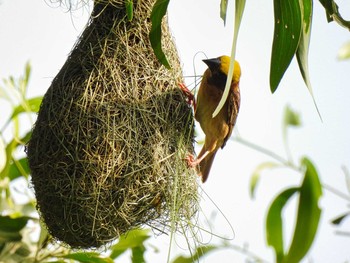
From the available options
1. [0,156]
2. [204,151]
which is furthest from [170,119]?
[0,156]

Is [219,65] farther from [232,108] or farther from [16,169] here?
[16,169]

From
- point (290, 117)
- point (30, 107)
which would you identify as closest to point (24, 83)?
point (30, 107)

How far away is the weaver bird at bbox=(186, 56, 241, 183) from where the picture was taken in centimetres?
318

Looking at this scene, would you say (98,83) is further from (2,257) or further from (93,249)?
(2,257)

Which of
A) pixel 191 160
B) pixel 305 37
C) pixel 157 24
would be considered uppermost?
pixel 157 24

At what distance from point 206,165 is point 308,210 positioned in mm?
582

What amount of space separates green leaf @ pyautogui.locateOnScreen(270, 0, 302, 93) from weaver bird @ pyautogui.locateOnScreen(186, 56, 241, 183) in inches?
30.8

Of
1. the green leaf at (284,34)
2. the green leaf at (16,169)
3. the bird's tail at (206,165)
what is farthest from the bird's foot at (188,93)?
the green leaf at (16,169)

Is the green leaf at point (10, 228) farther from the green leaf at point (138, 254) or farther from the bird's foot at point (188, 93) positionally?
the bird's foot at point (188, 93)

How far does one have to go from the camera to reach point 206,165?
3.28 meters

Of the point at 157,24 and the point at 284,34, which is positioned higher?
the point at 157,24

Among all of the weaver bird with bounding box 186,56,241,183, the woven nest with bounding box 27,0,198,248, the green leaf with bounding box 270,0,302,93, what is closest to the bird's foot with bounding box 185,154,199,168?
the woven nest with bounding box 27,0,198,248

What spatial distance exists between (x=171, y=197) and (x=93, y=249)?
1.19ft

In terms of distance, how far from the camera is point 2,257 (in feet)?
10.3
